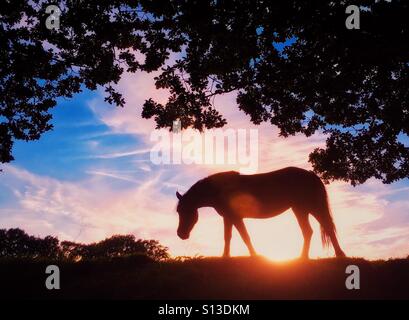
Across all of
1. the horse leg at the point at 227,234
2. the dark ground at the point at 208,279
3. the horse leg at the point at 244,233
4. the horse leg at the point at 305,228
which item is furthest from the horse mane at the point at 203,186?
the dark ground at the point at 208,279

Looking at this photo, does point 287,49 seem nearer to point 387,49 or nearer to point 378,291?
point 387,49

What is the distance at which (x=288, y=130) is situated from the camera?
1558 centimetres

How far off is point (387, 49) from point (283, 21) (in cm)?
288

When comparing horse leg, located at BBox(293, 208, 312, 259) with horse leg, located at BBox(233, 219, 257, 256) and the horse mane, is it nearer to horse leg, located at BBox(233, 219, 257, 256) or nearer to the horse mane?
horse leg, located at BBox(233, 219, 257, 256)

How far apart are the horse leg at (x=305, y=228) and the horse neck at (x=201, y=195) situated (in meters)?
2.89

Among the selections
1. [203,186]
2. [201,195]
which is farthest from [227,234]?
[203,186]

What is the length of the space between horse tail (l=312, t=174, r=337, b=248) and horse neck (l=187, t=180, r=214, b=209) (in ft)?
11.4

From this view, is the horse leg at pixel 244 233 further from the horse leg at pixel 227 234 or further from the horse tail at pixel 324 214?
the horse tail at pixel 324 214

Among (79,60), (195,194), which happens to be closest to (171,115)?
(195,194)

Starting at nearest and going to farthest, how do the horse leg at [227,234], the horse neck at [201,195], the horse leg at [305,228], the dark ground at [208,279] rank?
the dark ground at [208,279] → the horse leg at [305,228] → the horse leg at [227,234] → the horse neck at [201,195]

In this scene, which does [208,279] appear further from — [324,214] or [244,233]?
[324,214]

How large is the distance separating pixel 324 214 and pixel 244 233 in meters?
2.73

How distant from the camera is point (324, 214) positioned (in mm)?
12219

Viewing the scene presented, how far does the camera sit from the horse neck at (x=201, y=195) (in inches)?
503
